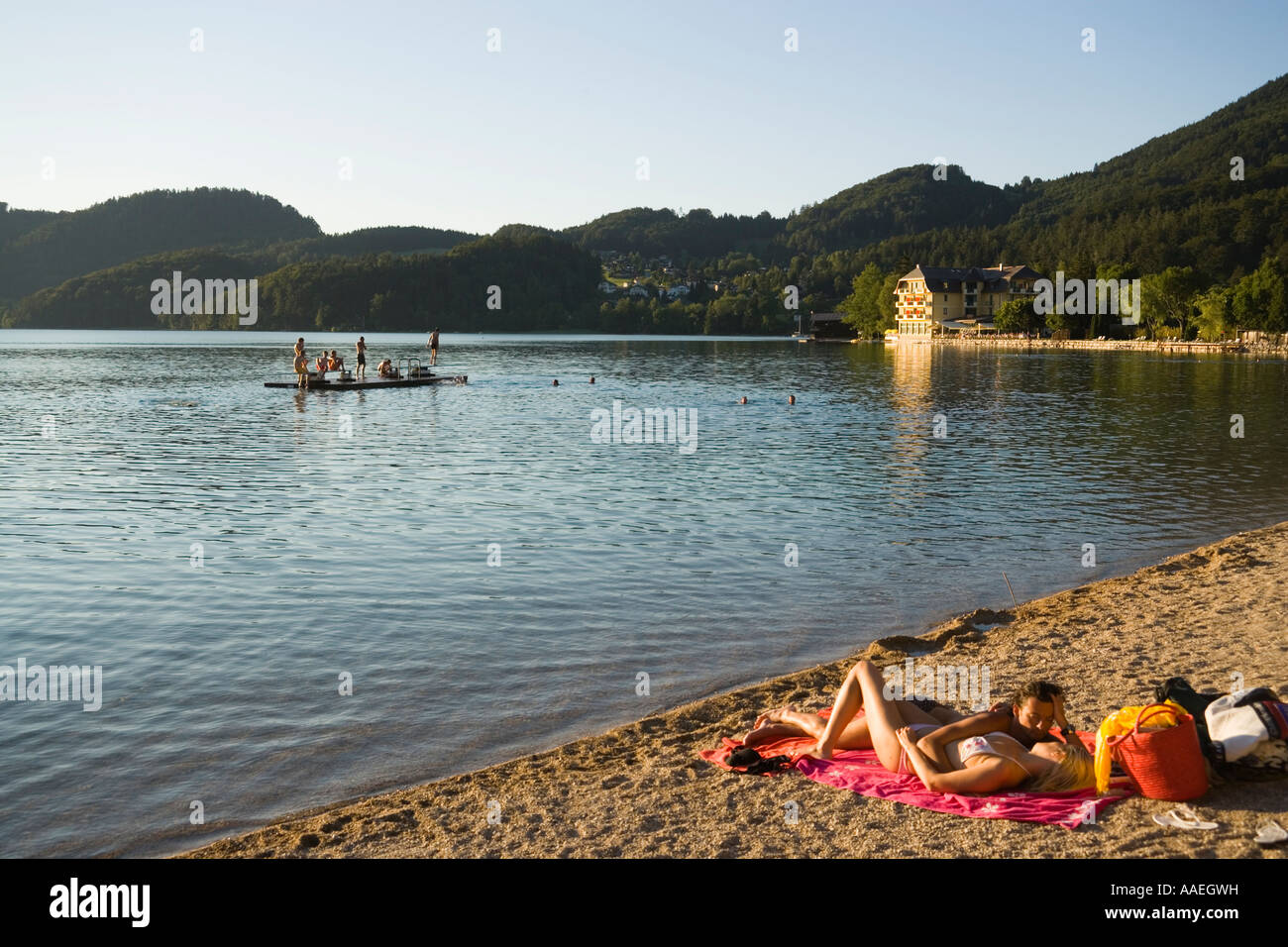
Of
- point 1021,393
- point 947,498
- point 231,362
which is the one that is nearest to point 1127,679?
point 947,498

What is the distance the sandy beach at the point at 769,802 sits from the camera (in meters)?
6.49

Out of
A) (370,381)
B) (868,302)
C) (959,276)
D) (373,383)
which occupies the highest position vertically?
(959,276)

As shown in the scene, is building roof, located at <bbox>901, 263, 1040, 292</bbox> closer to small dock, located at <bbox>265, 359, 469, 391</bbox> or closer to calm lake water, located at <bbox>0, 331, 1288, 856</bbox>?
small dock, located at <bbox>265, 359, 469, 391</bbox>

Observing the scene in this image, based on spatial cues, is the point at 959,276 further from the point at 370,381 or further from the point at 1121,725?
the point at 1121,725

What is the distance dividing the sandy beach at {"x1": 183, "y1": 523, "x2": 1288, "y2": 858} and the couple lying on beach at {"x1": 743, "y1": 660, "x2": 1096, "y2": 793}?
16.0 inches

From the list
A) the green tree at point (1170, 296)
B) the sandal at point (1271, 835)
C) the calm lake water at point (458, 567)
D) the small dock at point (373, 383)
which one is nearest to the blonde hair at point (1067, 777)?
the sandal at point (1271, 835)

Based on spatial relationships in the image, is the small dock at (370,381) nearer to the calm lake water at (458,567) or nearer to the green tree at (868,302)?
the calm lake water at (458,567)

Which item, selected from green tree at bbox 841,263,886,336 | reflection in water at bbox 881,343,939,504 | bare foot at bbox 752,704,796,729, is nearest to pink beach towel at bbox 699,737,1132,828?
bare foot at bbox 752,704,796,729

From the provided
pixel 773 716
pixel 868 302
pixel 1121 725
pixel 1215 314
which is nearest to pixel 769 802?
pixel 773 716

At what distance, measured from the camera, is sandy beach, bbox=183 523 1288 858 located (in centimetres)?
649

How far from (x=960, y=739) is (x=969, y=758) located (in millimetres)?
186

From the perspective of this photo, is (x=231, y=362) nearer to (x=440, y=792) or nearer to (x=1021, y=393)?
(x=1021, y=393)

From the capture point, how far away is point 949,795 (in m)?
7.18

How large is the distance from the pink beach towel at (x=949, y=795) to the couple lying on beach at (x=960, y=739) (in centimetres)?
7
